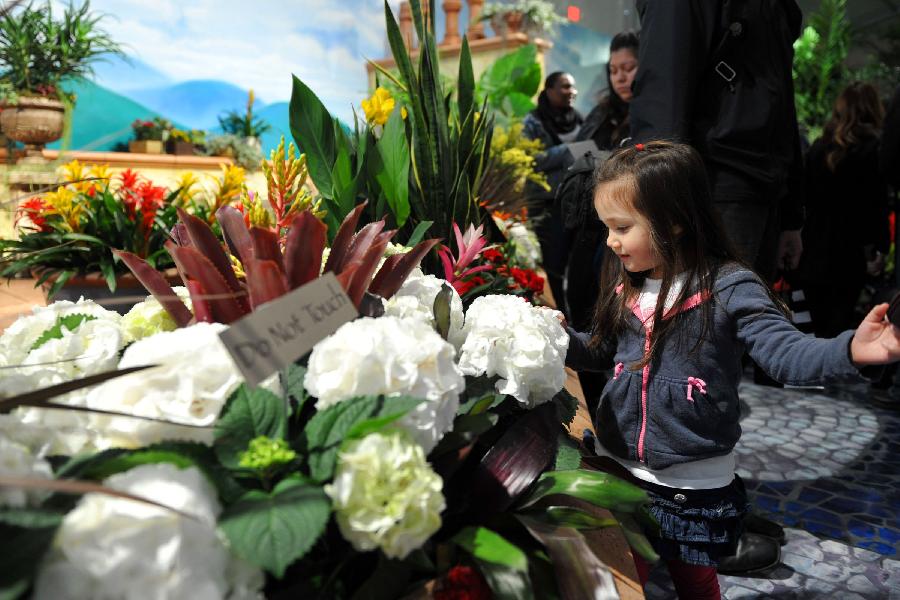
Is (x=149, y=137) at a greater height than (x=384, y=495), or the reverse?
(x=149, y=137)

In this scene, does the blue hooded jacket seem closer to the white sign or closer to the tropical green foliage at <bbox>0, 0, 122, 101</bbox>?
the white sign

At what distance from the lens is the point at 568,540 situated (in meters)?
0.61

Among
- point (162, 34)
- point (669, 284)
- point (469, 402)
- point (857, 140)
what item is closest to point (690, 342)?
point (669, 284)

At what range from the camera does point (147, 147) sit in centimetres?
666

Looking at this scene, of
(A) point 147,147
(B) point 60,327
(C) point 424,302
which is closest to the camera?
(B) point 60,327

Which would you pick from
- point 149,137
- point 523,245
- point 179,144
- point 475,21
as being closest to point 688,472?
point 523,245

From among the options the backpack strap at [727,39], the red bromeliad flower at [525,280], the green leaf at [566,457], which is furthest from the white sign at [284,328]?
the backpack strap at [727,39]

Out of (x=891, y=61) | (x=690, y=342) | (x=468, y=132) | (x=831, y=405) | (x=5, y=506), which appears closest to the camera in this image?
(x=5, y=506)

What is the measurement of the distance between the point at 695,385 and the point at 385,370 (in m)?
0.82

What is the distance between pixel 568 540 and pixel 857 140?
3.82m

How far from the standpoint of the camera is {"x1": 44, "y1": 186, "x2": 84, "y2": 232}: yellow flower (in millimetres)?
1770

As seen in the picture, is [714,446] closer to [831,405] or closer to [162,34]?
[831,405]

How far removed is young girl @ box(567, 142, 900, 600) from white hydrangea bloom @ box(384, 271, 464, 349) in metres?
0.45

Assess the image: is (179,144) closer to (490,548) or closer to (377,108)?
(377,108)
